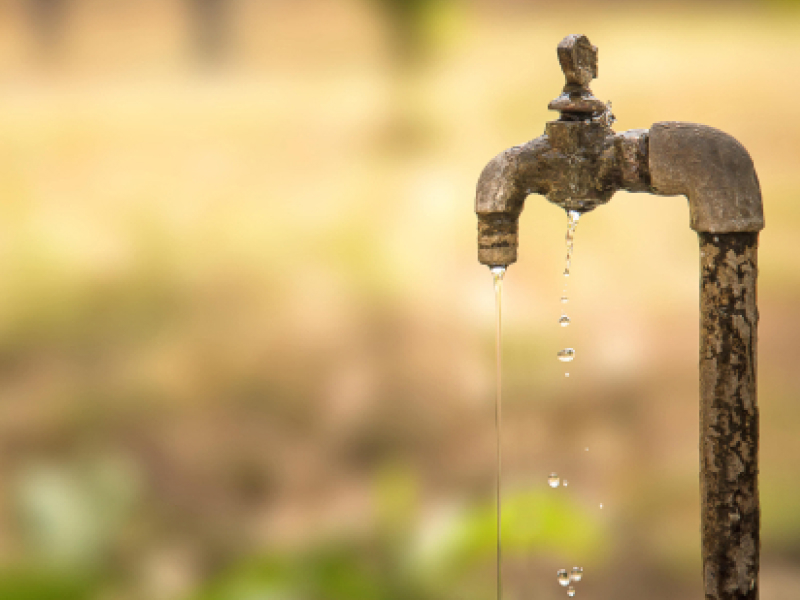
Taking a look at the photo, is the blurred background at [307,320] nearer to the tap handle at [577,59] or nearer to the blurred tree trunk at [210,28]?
the blurred tree trunk at [210,28]

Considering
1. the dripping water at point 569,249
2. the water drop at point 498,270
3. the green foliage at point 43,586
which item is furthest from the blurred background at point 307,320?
the water drop at point 498,270

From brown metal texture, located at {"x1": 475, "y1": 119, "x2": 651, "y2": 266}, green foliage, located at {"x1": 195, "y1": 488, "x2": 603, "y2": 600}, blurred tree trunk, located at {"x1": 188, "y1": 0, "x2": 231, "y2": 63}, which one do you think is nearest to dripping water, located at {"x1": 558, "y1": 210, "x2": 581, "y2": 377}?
brown metal texture, located at {"x1": 475, "y1": 119, "x2": 651, "y2": 266}

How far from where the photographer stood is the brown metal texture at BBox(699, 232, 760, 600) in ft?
2.43

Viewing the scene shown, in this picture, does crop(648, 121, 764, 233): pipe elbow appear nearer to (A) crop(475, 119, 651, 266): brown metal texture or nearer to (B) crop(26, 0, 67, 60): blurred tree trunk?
(A) crop(475, 119, 651, 266): brown metal texture

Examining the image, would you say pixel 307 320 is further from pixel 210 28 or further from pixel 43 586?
pixel 43 586

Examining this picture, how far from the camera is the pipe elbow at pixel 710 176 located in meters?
0.73

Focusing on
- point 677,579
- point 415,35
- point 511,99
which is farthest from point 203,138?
point 677,579

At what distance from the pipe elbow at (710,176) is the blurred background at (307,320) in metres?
0.52

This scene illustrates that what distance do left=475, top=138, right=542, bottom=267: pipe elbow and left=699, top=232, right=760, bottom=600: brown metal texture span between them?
18 centimetres

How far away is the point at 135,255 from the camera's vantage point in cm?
132

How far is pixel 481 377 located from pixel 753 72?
622mm

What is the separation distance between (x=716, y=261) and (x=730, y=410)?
137 millimetres

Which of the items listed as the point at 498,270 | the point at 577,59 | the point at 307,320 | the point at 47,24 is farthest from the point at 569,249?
the point at 47,24

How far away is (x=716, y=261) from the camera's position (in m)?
0.74
